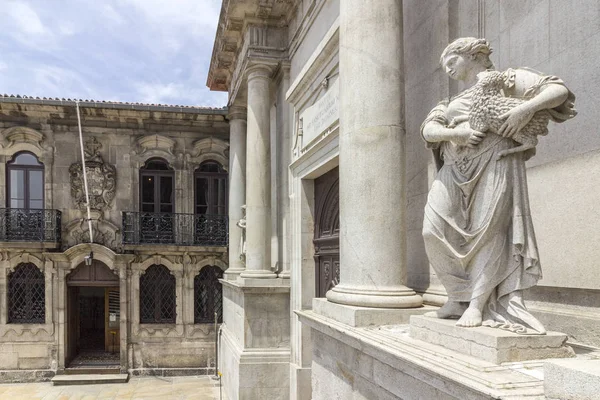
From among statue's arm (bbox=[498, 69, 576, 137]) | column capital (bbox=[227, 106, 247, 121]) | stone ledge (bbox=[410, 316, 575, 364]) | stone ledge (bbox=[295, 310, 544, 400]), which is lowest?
stone ledge (bbox=[295, 310, 544, 400])

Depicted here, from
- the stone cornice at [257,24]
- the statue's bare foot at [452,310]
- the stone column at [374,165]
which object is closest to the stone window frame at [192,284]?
the stone cornice at [257,24]

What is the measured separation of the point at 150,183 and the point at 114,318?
16.0 feet

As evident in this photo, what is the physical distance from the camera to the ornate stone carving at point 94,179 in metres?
15.3

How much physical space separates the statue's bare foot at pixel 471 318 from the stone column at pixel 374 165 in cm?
117

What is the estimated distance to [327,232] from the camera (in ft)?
25.6

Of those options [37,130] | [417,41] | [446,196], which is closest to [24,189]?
[37,130]

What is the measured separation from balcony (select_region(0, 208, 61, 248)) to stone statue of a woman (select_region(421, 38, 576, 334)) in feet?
47.2

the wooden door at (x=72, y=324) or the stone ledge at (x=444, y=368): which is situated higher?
the stone ledge at (x=444, y=368)

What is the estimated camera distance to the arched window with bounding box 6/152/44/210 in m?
15.1

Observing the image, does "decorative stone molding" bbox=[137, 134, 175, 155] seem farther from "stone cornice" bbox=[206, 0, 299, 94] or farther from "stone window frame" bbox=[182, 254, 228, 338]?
"stone cornice" bbox=[206, 0, 299, 94]

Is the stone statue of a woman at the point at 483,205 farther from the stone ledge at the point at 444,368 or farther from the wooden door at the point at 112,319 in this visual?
the wooden door at the point at 112,319

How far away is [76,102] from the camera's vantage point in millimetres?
14758

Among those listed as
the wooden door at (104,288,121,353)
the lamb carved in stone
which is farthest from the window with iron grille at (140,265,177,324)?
the lamb carved in stone

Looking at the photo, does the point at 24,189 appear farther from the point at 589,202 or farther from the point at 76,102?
the point at 589,202
